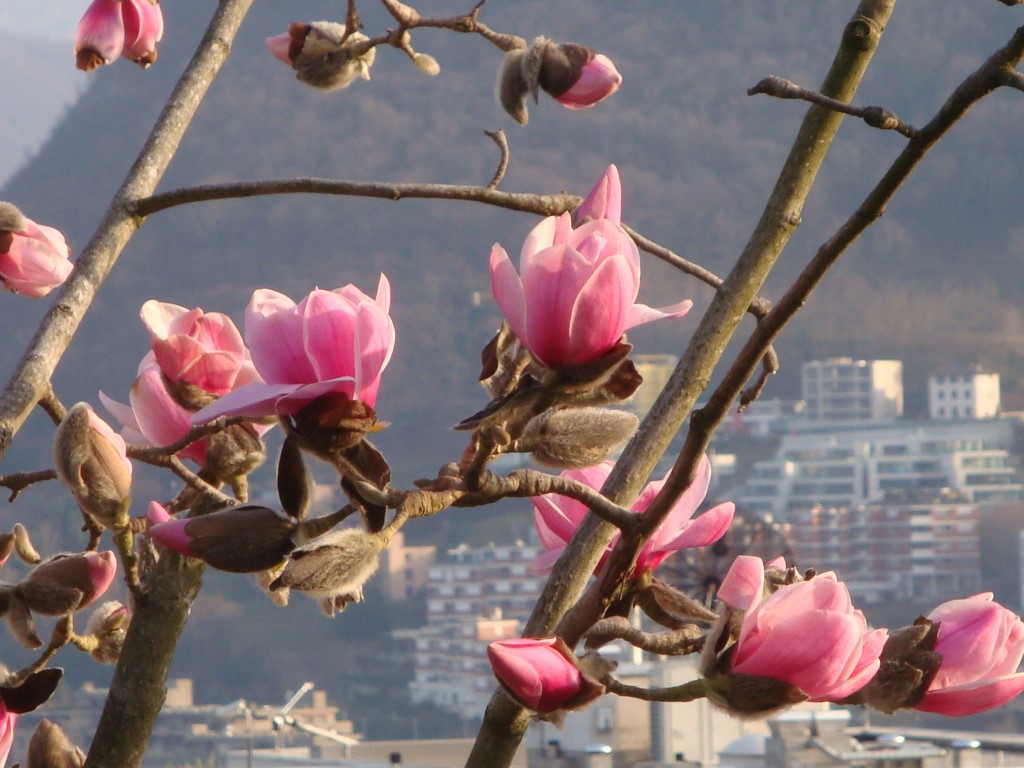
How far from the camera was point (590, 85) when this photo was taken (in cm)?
73

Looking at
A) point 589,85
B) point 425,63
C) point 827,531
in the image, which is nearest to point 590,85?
point 589,85

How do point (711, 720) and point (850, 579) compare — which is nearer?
point (711, 720)

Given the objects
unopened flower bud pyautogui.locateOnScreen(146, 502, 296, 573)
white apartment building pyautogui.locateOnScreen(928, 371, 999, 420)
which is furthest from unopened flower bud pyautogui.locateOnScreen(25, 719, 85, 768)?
white apartment building pyautogui.locateOnScreen(928, 371, 999, 420)

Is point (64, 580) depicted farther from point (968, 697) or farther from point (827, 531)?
point (827, 531)

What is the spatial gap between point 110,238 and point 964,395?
33511 millimetres

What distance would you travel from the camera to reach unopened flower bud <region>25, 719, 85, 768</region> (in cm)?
47

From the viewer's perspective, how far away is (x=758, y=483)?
3114 cm

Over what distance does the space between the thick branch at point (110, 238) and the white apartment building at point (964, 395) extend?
32867 millimetres

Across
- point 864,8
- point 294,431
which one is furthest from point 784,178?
point 294,431

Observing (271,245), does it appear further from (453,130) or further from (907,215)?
(907,215)

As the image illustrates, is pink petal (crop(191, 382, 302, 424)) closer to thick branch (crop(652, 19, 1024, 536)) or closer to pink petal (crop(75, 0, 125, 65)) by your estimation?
thick branch (crop(652, 19, 1024, 536))

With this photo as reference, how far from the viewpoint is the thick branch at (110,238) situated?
54cm

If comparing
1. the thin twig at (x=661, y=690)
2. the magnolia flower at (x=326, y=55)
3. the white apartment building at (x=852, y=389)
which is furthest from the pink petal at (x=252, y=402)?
the white apartment building at (x=852, y=389)

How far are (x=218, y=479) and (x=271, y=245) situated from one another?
1297 inches
